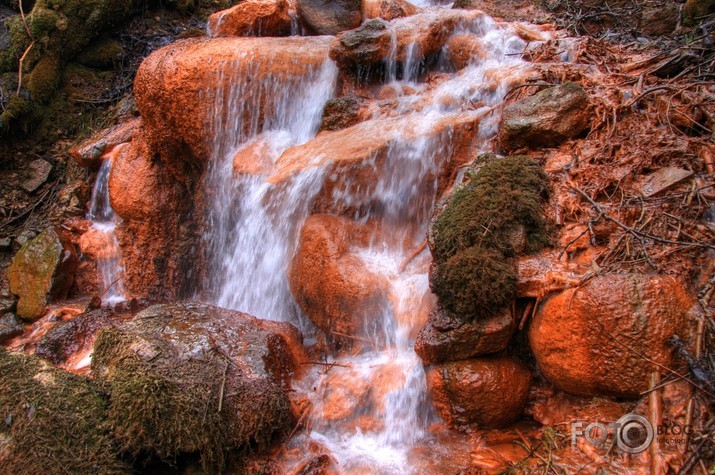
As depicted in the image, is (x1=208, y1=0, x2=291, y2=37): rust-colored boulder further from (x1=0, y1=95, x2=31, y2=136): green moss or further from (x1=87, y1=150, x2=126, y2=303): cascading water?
(x1=0, y1=95, x2=31, y2=136): green moss

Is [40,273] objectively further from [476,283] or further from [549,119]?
[549,119]

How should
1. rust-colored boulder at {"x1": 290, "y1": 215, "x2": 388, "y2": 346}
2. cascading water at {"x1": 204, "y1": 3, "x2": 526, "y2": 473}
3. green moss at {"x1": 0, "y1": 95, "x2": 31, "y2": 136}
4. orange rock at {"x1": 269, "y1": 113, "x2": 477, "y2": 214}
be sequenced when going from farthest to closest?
green moss at {"x1": 0, "y1": 95, "x2": 31, "y2": 136}, orange rock at {"x1": 269, "y1": 113, "x2": 477, "y2": 214}, rust-colored boulder at {"x1": 290, "y1": 215, "x2": 388, "y2": 346}, cascading water at {"x1": 204, "y1": 3, "x2": 526, "y2": 473}

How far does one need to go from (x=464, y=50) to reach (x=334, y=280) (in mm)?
4192

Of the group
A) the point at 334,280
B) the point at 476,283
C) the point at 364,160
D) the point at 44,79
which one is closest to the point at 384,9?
the point at 364,160

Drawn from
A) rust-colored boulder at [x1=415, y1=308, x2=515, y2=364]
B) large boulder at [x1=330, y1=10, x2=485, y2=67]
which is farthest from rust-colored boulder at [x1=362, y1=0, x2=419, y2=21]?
rust-colored boulder at [x1=415, y1=308, x2=515, y2=364]

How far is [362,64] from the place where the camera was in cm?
638

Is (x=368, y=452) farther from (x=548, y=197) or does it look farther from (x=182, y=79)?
(x=182, y=79)

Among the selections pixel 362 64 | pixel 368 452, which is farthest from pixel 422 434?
pixel 362 64

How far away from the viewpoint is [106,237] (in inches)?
258

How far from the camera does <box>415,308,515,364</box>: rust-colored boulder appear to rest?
3.10 meters

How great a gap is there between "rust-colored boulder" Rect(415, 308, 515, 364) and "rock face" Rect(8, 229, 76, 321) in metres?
5.38

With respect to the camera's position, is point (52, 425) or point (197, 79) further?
point (197, 79)

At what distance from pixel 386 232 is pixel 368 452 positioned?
7.01 feet

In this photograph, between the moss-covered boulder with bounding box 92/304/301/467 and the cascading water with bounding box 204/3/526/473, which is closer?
the moss-covered boulder with bounding box 92/304/301/467
